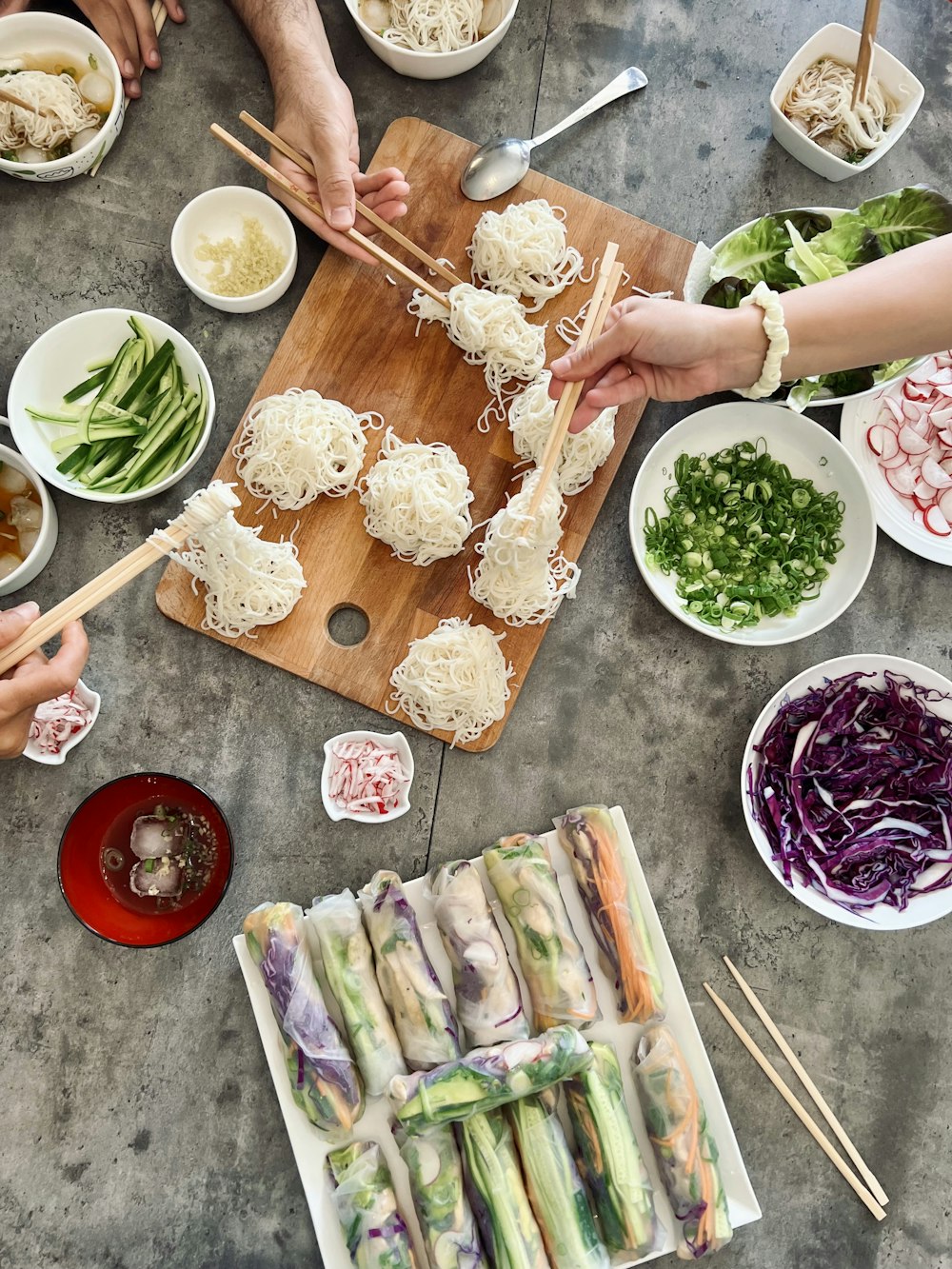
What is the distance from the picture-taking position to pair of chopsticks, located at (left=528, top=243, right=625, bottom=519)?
2664mm

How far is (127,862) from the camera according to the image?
9.41 feet

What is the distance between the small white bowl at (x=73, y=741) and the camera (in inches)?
116

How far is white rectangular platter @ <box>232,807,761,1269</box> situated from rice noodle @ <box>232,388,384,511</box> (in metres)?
1.32

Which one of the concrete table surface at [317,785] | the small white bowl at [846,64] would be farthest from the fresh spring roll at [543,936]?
the small white bowl at [846,64]

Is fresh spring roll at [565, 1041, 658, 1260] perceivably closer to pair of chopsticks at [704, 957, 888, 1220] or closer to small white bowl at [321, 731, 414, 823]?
pair of chopsticks at [704, 957, 888, 1220]

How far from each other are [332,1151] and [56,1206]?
96 centimetres

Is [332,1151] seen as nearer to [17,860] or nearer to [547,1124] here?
[547,1124]

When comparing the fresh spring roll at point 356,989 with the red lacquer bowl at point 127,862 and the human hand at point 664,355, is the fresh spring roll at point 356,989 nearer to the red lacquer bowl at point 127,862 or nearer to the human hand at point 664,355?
the red lacquer bowl at point 127,862

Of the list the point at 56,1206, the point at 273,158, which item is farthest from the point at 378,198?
the point at 56,1206

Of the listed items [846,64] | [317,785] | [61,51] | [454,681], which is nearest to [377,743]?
[317,785]

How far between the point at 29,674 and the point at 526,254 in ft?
6.57

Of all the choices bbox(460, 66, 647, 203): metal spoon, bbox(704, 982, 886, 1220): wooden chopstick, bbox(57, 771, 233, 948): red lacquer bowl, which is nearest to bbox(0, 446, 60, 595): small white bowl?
bbox(57, 771, 233, 948): red lacquer bowl

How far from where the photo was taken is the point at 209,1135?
2.94 metres

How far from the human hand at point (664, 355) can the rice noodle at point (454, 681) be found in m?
0.79
